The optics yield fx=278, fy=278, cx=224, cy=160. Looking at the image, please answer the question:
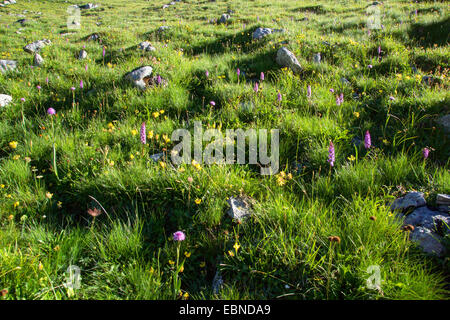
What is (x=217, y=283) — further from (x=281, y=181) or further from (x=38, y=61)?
(x=38, y=61)

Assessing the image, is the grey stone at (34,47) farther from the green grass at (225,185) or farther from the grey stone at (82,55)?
the green grass at (225,185)

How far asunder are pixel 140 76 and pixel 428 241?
5.12 metres

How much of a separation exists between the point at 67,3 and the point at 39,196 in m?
37.9

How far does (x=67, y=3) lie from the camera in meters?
32.0

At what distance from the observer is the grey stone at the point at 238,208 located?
2686 millimetres

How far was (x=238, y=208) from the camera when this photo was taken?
276 cm

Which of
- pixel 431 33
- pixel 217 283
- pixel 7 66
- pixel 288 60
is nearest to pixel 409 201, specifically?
pixel 217 283

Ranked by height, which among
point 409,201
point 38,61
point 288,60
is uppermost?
point 38,61

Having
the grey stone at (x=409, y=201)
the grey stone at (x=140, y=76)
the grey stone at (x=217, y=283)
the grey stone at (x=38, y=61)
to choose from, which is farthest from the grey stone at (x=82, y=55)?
the grey stone at (x=409, y=201)

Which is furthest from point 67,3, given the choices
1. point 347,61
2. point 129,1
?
point 347,61

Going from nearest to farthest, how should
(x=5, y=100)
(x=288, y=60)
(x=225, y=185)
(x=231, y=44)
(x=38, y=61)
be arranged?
(x=225, y=185) → (x=5, y=100) → (x=288, y=60) → (x=38, y=61) → (x=231, y=44)

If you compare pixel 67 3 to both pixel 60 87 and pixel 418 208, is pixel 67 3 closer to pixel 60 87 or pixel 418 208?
pixel 60 87

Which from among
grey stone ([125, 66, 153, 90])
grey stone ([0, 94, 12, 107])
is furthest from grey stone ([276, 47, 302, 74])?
grey stone ([0, 94, 12, 107])

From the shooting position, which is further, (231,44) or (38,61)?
(231,44)
